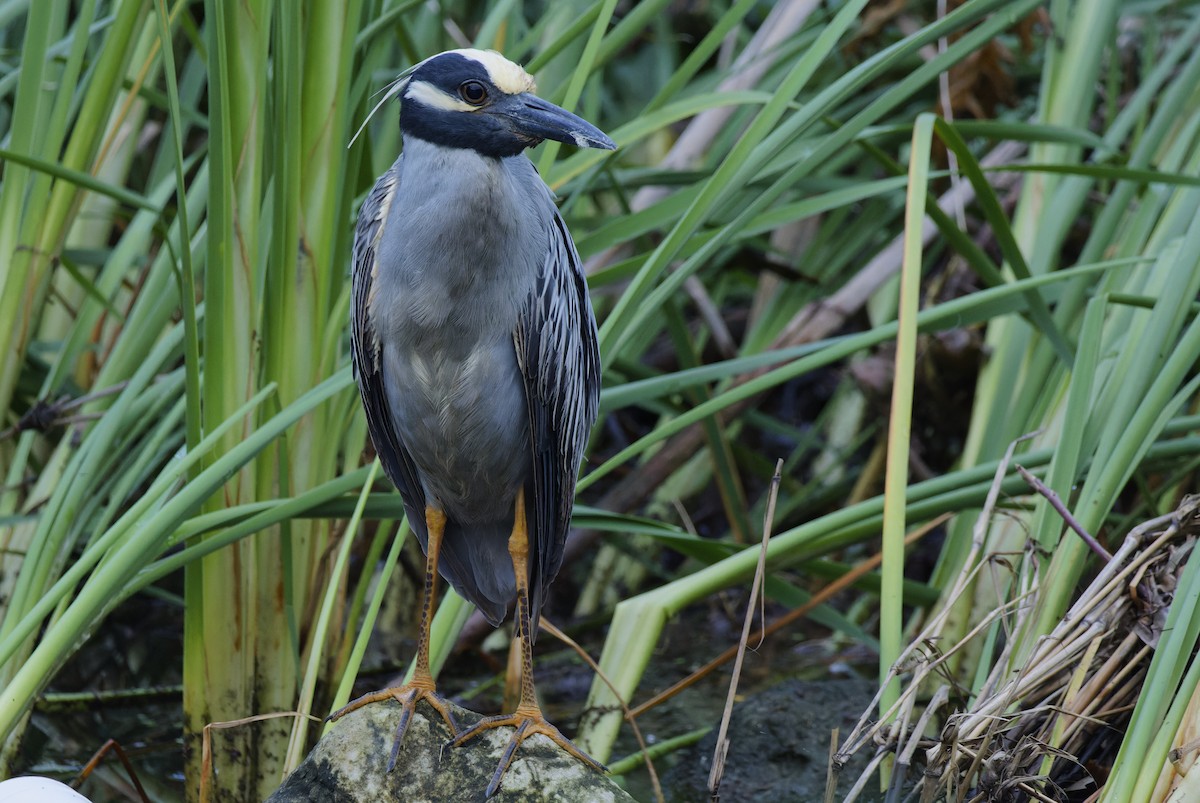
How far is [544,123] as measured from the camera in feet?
6.95

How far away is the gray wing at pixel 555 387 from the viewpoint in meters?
2.38

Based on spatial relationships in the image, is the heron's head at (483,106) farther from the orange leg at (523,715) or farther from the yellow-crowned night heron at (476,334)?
the orange leg at (523,715)

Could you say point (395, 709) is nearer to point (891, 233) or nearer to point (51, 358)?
point (51, 358)

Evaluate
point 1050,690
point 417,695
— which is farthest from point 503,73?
point 1050,690

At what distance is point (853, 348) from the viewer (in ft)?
7.75

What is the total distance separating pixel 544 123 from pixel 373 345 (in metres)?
0.57

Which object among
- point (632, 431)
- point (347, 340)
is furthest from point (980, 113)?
point (347, 340)

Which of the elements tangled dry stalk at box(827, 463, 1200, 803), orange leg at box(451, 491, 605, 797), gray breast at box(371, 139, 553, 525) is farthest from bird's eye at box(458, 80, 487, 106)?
tangled dry stalk at box(827, 463, 1200, 803)

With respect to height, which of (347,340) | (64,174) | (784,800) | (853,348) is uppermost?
(64,174)

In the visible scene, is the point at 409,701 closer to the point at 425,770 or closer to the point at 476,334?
the point at 425,770

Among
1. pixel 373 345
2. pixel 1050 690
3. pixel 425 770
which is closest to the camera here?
pixel 425 770

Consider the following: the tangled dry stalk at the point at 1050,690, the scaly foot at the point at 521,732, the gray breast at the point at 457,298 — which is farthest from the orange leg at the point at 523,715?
the tangled dry stalk at the point at 1050,690

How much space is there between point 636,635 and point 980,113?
2359 millimetres

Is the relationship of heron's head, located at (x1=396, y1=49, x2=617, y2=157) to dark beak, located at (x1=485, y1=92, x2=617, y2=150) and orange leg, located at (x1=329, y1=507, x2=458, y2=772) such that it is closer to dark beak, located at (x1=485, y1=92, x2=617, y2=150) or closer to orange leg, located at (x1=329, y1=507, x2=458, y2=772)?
dark beak, located at (x1=485, y1=92, x2=617, y2=150)
